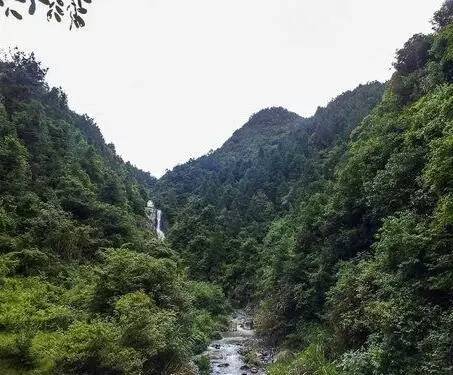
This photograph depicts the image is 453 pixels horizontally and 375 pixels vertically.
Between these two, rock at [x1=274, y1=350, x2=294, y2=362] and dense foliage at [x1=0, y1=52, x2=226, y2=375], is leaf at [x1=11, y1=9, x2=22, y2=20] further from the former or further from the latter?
rock at [x1=274, y1=350, x2=294, y2=362]

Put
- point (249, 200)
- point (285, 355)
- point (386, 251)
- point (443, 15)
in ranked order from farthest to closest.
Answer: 1. point (249, 200)
2. point (443, 15)
3. point (285, 355)
4. point (386, 251)

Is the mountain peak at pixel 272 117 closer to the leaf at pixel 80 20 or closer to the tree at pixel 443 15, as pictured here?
the tree at pixel 443 15

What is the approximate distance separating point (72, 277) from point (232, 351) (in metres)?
12.0

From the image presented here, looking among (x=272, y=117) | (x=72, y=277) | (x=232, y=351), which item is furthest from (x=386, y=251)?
(x=272, y=117)

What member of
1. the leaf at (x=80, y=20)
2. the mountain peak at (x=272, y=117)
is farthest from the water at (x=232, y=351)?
the mountain peak at (x=272, y=117)

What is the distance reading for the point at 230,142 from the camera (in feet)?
495

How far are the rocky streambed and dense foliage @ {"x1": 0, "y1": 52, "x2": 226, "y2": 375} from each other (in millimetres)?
1339

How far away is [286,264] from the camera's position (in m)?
29.4

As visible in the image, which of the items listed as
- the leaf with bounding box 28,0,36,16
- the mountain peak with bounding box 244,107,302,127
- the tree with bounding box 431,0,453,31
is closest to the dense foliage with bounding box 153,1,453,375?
the tree with bounding box 431,0,453,31

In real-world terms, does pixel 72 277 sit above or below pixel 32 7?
below

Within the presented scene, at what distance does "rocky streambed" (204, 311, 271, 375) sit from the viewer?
990 inches

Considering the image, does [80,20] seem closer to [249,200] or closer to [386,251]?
[386,251]

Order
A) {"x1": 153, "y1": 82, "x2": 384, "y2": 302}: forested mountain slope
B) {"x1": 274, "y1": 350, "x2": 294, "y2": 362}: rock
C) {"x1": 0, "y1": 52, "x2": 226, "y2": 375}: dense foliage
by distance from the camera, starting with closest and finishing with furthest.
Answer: {"x1": 0, "y1": 52, "x2": 226, "y2": 375}: dense foliage
{"x1": 274, "y1": 350, "x2": 294, "y2": 362}: rock
{"x1": 153, "y1": 82, "x2": 384, "y2": 302}: forested mountain slope

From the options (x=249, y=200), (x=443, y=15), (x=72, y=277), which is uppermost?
(x=443, y=15)
